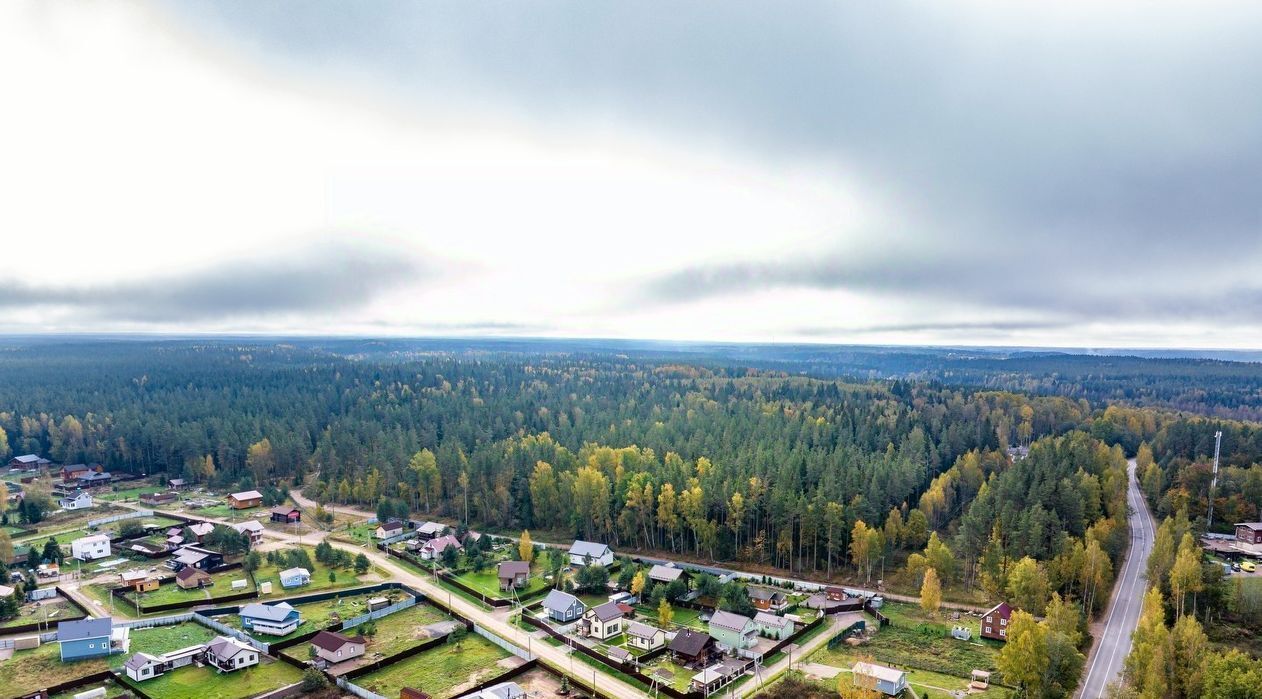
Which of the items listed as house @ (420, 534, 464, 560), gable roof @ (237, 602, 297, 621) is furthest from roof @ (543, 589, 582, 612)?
gable roof @ (237, 602, 297, 621)

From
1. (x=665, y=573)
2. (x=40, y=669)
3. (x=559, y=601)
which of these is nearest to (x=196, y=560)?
(x=40, y=669)

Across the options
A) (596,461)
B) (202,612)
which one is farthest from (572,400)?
(202,612)

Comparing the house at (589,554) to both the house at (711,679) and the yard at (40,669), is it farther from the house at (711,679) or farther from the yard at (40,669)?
the yard at (40,669)

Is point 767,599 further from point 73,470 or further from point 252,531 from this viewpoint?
point 73,470

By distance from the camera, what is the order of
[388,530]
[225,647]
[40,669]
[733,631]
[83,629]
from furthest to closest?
[388,530]
[733,631]
[83,629]
[225,647]
[40,669]

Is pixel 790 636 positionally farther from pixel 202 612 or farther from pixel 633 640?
pixel 202 612

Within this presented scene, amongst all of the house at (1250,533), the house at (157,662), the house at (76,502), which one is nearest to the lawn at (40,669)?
the house at (157,662)
